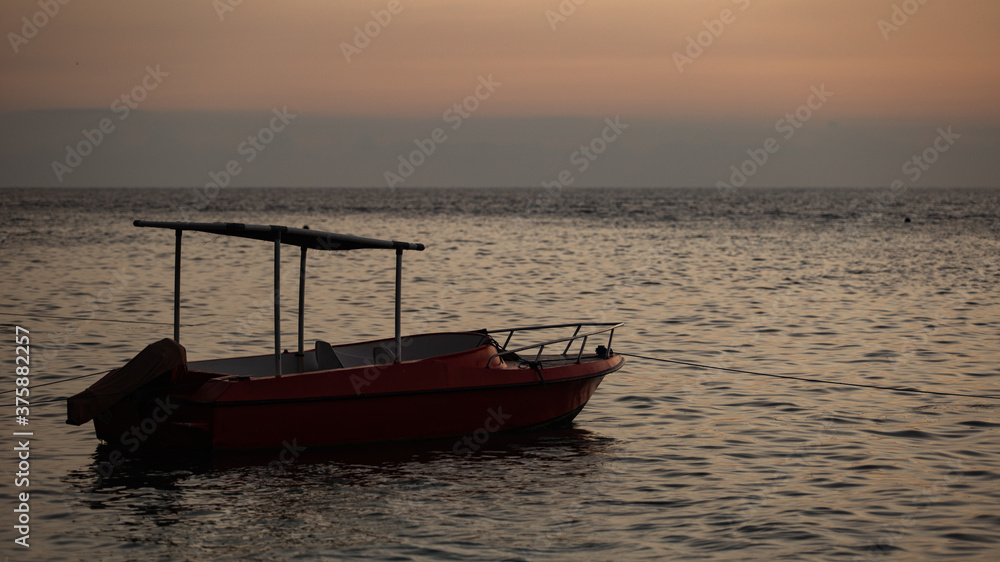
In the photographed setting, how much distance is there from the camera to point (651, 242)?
58.1m

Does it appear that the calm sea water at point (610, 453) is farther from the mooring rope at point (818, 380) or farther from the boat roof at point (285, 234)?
the boat roof at point (285, 234)

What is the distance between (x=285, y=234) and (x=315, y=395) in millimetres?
1799

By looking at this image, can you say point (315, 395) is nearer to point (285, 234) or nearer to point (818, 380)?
point (285, 234)

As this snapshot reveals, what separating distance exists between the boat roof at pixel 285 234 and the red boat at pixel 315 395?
0.02 meters

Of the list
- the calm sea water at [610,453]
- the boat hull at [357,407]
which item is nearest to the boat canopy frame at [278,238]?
the boat hull at [357,407]

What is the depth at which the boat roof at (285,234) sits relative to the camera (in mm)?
10414

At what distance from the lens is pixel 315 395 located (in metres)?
10.9

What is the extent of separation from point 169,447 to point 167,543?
2.51m

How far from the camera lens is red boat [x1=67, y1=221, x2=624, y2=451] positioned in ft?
34.8

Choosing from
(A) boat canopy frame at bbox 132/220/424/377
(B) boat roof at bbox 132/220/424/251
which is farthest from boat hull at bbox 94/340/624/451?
(B) boat roof at bbox 132/220/424/251

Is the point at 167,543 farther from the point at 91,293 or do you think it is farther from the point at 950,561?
the point at 91,293

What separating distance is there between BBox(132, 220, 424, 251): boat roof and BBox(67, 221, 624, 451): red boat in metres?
0.02

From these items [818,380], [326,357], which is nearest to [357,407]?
[326,357]

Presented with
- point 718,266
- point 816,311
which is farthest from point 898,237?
point 816,311
